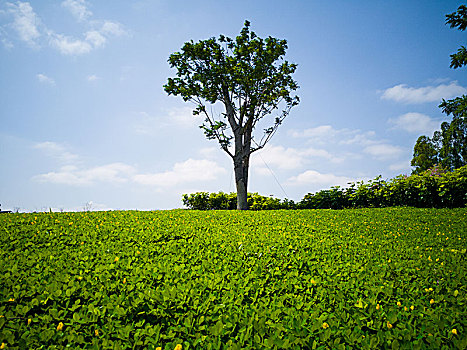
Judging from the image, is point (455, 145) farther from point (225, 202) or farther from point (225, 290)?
point (225, 290)

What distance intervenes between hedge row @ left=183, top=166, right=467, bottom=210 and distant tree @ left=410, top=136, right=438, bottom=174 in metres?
21.8

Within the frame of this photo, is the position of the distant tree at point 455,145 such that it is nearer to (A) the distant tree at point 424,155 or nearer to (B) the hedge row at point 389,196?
(A) the distant tree at point 424,155

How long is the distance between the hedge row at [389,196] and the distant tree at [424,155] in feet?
71.6

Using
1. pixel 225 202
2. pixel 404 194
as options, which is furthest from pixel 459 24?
pixel 225 202

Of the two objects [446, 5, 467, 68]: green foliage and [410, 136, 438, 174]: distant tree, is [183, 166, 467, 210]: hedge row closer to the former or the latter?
[446, 5, 467, 68]: green foliage

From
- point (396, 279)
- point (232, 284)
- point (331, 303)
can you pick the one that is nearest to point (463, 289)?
point (396, 279)

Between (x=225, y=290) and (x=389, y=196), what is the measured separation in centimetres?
1186

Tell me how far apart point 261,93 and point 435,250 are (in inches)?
411

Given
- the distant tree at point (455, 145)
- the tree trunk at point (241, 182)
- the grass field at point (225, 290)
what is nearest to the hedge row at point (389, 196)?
the tree trunk at point (241, 182)

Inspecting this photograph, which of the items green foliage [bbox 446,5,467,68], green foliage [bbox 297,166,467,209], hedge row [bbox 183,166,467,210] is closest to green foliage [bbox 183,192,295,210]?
hedge row [bbox 183,166,467,210]

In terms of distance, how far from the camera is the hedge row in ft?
38.2

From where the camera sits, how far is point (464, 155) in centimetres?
2798

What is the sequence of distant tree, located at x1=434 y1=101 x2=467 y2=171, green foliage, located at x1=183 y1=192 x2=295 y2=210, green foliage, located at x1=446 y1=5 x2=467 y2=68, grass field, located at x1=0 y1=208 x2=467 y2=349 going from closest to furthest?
1. grass field, located at x1=0 y1=208 x2=467 y2=349
2. green foliage, located at x1=446 y1=5 x2=467 y2=68
3. green foliage, located at x1=183 y1=192 x2=295 y2=210
4. distant tree, located at x1=434 y1=101 x2=467 y2=171

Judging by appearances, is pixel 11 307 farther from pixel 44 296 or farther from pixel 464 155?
pixel 464 155
